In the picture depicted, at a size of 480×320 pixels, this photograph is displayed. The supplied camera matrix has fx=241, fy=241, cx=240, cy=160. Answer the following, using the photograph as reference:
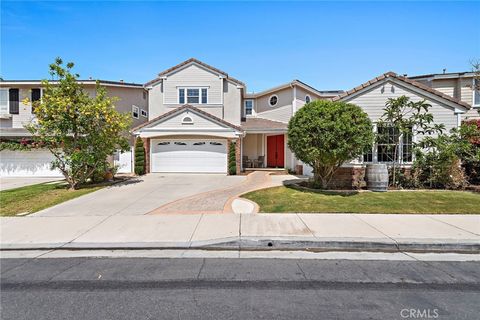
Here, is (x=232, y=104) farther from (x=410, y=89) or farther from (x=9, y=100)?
(x=9, y=100)

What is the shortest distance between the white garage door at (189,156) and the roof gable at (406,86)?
7.71 m

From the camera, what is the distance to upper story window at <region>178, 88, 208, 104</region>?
17.3 m

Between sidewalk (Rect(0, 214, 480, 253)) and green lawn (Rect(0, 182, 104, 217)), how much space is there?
1.04m

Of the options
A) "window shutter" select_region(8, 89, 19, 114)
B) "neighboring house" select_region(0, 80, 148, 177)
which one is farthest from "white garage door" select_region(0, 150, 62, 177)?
"window shutter" select_region(8, 89, 19, 114)

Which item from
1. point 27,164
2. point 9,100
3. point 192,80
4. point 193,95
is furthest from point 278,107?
point 9,100

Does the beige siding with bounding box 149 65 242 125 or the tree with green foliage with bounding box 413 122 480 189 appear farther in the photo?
the beige siding with bounding box 149 65 242 125

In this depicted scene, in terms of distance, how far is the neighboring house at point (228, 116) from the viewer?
424 inches

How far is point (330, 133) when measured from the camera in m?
8.43

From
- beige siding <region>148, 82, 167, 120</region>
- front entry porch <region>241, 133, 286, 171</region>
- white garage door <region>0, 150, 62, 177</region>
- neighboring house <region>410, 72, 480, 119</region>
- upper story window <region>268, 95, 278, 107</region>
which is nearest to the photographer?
white garage door <region>0, 150, 62, 177</region>

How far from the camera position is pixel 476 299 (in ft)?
10.3

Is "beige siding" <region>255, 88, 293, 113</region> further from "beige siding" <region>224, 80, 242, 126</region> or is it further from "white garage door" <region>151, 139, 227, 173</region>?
"white garage door" <region>151, 139, 227, 173</region>

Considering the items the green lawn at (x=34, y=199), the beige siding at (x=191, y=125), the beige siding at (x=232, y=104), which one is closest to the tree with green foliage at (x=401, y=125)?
the beige siding at (x=191, y=125)

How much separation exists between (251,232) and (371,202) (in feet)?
15.6

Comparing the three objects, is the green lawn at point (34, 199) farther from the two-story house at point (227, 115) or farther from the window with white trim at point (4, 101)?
the window with white trim at point (4, 101)
